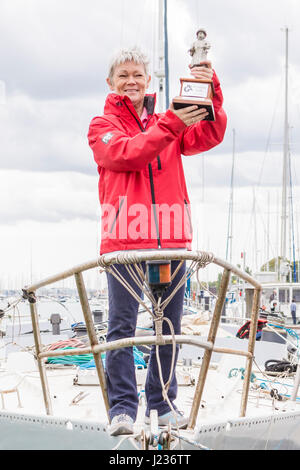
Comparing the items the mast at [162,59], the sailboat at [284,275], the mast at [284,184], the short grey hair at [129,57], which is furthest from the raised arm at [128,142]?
the mast at [284,184]

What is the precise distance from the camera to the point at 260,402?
4.05m

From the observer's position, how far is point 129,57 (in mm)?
3188

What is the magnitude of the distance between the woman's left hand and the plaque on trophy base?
0.10 metres

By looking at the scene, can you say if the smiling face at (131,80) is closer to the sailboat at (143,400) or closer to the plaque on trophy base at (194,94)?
the plaque on trophy base at (194,94)

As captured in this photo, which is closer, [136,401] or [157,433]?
[157,433]

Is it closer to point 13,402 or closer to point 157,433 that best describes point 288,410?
point 157,433

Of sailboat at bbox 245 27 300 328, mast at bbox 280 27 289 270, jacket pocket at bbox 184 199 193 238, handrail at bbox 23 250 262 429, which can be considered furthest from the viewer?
mast at bbox 280 27 289 270

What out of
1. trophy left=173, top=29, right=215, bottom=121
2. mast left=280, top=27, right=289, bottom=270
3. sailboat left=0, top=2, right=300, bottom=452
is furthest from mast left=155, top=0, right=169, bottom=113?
mast left=280, top=27, right=289, bottom=270

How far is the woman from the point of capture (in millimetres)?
2828

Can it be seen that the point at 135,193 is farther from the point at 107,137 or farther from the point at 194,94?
the point at 194,94

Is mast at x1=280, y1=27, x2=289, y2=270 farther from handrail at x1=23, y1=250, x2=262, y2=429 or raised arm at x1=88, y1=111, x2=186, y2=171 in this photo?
raised arm at x1=88, y1=111, x2=186, y2=171

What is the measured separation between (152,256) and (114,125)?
92cm
